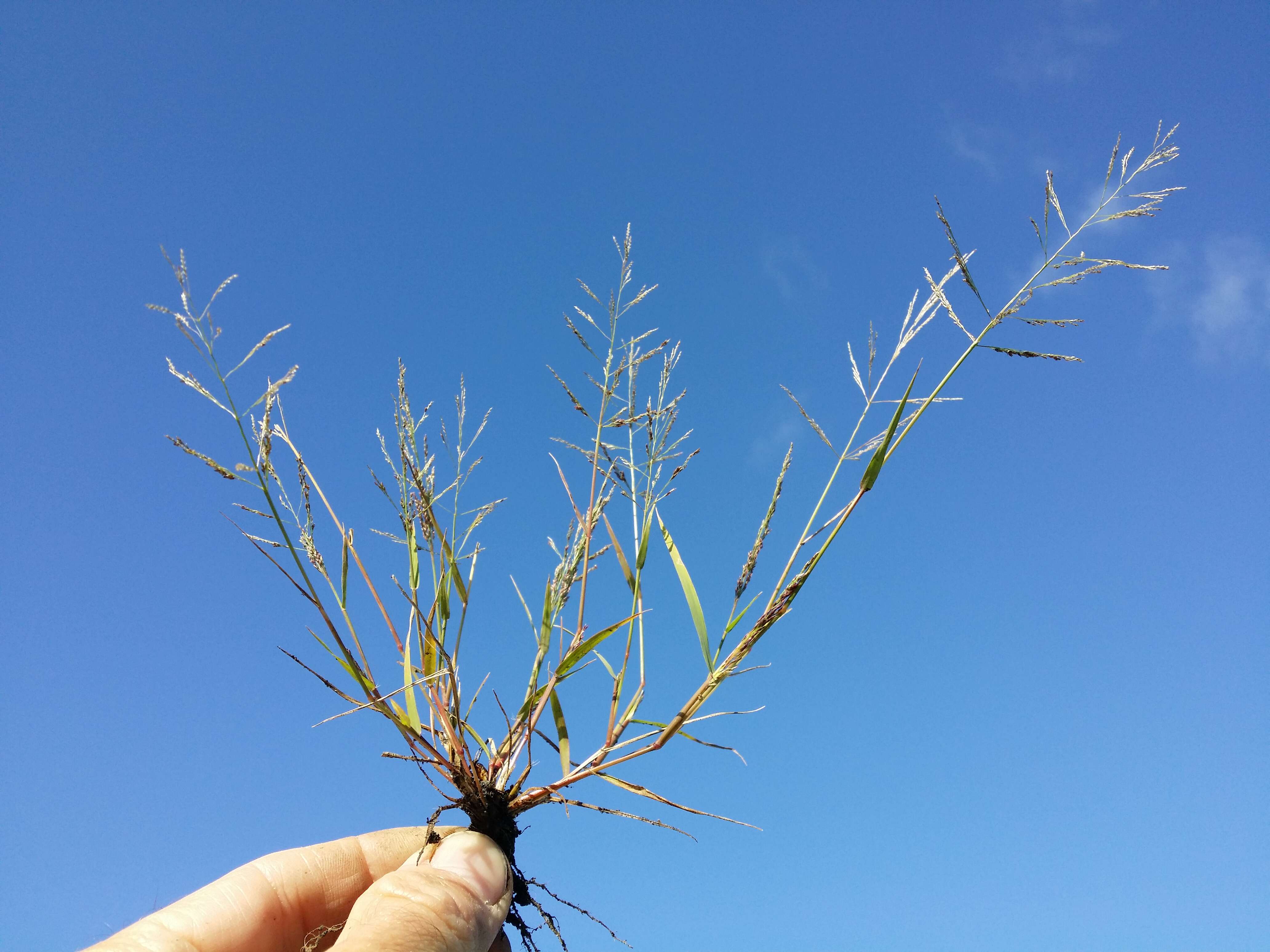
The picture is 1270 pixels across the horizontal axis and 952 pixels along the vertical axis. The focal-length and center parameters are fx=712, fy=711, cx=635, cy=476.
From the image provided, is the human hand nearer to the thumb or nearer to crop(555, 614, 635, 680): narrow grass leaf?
the thumb

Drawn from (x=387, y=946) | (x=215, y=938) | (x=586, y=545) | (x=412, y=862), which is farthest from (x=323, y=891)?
(x=586, y=545)

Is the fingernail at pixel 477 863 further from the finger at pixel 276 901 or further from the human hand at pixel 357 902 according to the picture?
the finger at pixel 276 901

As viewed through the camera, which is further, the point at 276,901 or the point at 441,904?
the point at 276,901

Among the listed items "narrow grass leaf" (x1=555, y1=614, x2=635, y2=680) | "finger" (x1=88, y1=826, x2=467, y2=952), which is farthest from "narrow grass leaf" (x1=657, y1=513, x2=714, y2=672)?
"finger" (x1=88, y1=826, x2=467, y2=952)

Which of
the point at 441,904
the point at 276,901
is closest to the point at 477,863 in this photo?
the point at 441,904

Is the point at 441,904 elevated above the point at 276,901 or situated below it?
below

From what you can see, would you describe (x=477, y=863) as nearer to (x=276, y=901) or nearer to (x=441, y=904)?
(x=441, y=904)

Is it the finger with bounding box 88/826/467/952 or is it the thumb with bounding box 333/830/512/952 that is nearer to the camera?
the thumb with bounding box 333/830/512/952
